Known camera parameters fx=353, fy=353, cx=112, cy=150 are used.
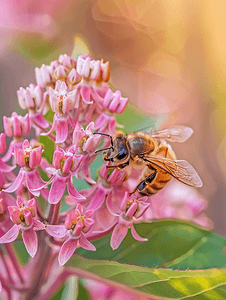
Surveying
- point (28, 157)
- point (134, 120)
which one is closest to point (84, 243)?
point (28, 157)

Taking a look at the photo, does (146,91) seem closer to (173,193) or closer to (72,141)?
(173,193)

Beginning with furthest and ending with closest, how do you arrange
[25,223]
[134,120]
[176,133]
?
1. [134,120]
2. [176,133]
3. [25,223]

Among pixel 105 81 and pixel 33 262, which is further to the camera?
pixel 105 81

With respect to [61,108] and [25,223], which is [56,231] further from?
[61,108]

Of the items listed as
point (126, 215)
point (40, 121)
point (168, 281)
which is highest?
point (40, 121)

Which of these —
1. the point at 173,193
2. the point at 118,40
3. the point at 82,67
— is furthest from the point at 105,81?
the point at 118,40

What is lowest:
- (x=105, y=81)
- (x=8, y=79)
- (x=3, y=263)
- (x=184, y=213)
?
(x=3, y=263)

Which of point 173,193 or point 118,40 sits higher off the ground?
point 118,40
